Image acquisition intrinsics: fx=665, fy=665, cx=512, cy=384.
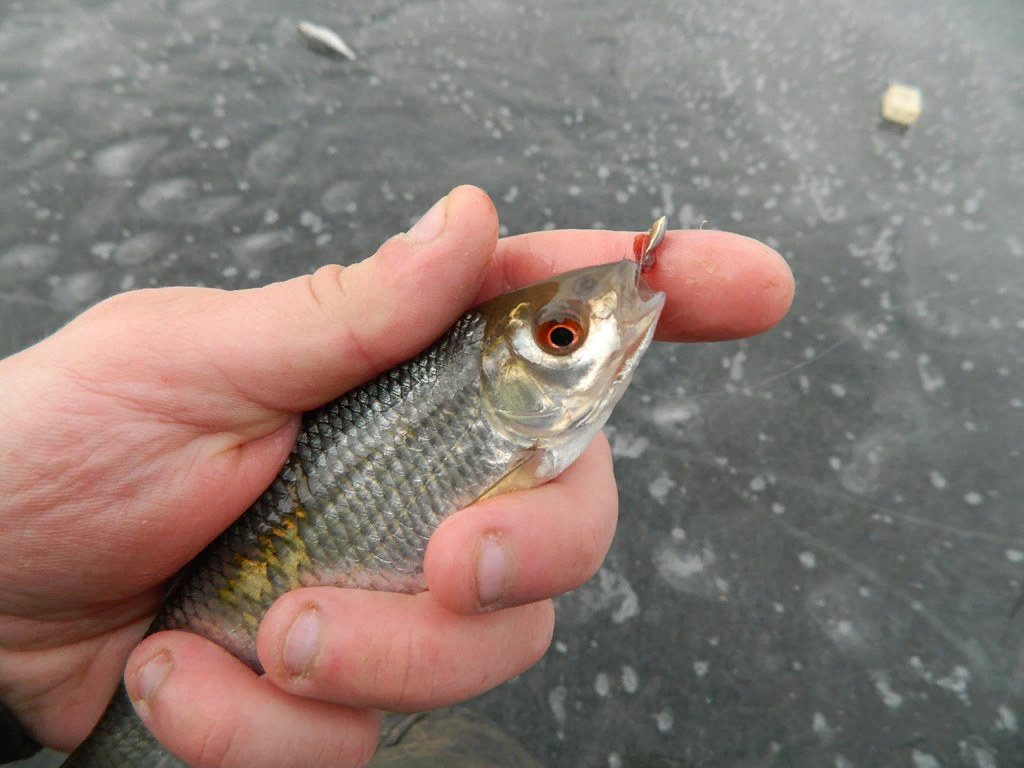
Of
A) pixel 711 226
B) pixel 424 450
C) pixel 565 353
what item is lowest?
pixel 711 226

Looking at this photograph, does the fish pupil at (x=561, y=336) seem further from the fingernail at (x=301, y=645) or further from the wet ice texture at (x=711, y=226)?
the wet ice texture at (x=711, y=226)

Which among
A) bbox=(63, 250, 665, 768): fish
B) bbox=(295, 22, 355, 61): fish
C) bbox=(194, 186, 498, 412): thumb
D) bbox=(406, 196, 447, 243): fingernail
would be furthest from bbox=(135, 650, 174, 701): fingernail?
bbox=(295, 22, 355, 61): fish

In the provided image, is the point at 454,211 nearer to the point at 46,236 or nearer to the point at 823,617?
the point at 823,617

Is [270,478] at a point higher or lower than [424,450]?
lower

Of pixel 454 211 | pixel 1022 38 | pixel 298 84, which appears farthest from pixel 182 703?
pixel 1022 38

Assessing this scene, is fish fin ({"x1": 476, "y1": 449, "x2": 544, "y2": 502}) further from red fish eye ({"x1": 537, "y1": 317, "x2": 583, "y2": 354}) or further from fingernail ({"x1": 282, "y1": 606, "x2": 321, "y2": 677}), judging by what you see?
fingernail ({"x1": 282, "y1": 606, "x2": 321, "y2": 677})

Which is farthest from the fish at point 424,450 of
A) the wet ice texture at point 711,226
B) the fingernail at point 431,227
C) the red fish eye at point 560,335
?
the wet ice texture at point 711,226

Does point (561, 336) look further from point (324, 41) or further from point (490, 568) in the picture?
point (324, 41)

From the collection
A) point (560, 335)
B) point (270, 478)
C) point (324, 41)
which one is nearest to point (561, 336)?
point (560, 335)
